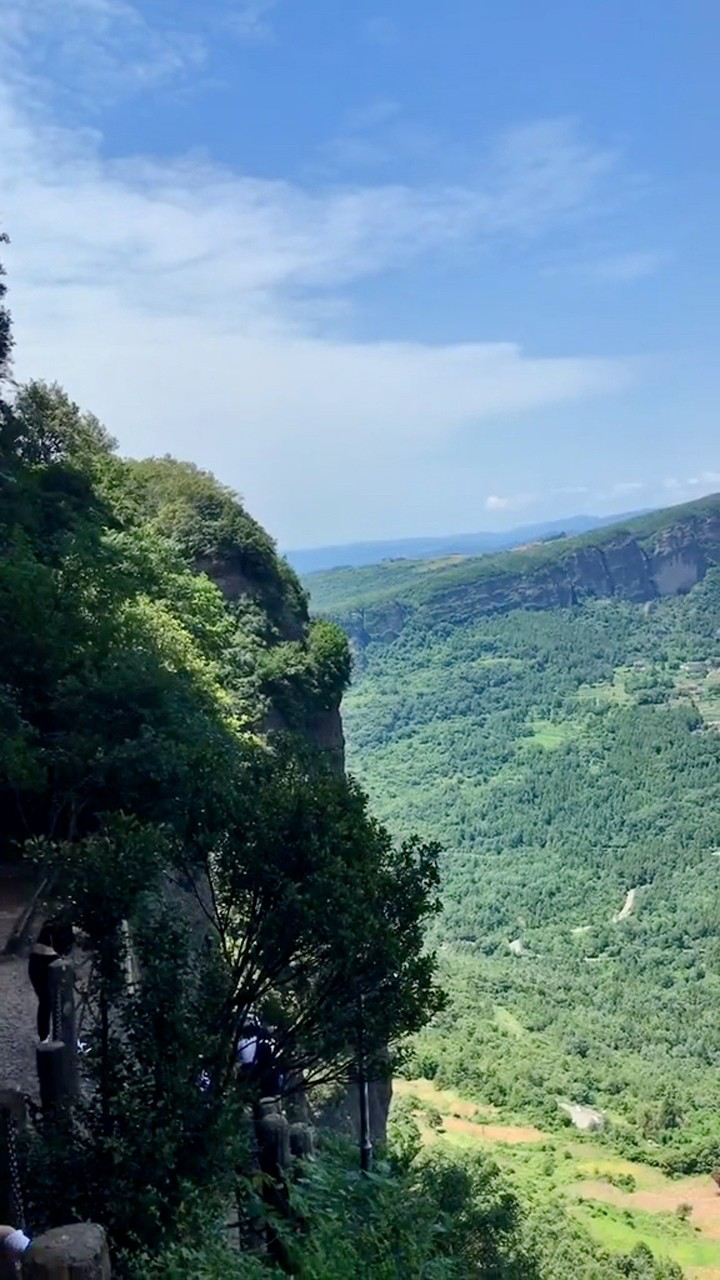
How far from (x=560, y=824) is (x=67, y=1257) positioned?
121930 mm

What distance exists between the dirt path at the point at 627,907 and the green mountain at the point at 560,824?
30 cm

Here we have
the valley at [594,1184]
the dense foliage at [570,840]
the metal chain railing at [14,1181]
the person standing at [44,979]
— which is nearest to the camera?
the metal chain railing at [14,1181]

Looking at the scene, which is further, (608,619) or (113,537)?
(608,619)

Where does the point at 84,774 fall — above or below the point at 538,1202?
above

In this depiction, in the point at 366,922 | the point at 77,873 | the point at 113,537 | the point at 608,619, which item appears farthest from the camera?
the point at 608,619

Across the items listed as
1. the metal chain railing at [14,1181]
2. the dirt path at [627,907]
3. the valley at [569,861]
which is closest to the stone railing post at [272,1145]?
the metal chain railing at [14,1181]

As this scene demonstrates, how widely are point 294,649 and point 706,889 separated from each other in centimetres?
8470

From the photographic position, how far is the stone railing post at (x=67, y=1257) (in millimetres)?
4391

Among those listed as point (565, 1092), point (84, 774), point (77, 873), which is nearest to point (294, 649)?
point (84, 774)

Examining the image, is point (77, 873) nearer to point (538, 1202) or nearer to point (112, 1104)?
point (112, 1104)

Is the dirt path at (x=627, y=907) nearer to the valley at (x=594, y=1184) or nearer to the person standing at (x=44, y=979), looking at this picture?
the valley at (x=594, y=1184)

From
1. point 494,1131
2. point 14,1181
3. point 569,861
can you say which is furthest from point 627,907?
point 14,1181

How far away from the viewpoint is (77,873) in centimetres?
666

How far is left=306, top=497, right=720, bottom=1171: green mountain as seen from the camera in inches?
2367
